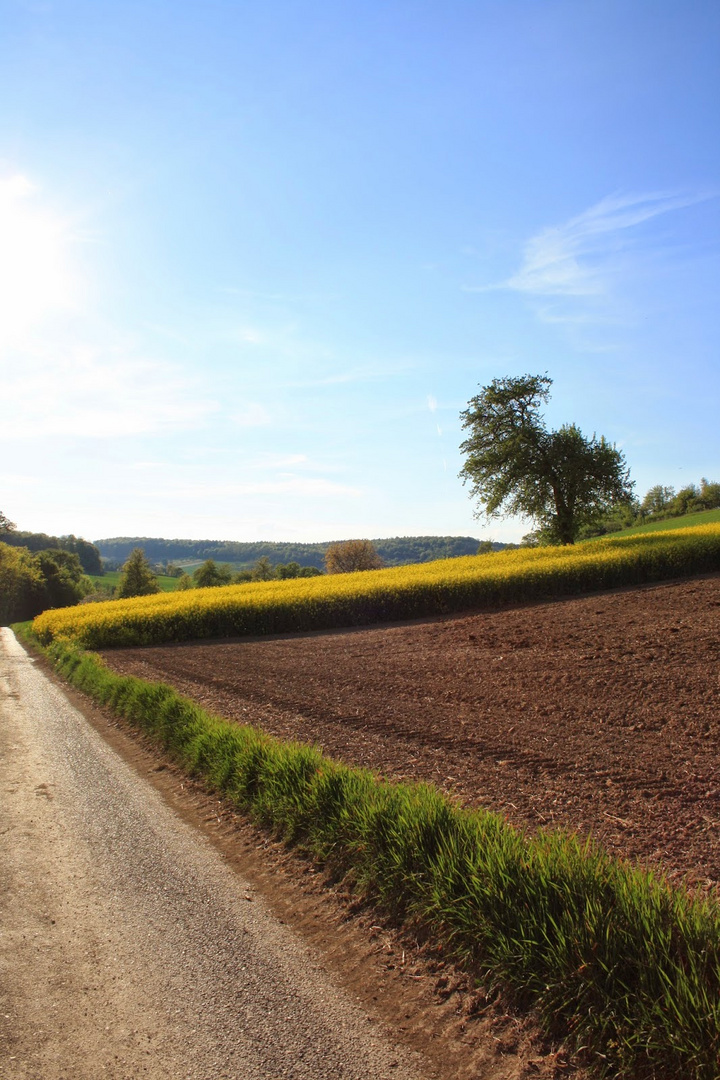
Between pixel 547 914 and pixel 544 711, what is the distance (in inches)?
210

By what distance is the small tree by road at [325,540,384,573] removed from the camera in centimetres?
8581

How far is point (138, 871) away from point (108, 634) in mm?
20131

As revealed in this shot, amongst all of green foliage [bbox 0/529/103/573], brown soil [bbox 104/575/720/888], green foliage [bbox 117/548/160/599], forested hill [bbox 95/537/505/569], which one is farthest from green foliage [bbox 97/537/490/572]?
brown soil [bbox 104/575/720/888]

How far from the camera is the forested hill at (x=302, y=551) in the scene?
105562mm

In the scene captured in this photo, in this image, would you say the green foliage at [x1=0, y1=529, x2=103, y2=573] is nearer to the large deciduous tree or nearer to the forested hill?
the forested hill

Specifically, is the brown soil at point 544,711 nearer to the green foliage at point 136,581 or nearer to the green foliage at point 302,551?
the green foliage at point 302,551

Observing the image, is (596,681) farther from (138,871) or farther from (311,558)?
(311,558)

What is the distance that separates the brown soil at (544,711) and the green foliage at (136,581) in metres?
61.2

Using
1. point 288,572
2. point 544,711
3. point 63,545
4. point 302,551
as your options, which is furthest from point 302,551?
point 544,711

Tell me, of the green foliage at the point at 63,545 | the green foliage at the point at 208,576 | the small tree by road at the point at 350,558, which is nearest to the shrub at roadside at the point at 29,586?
the green foliage at the point at 208,576

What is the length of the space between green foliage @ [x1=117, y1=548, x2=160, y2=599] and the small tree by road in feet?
72.5

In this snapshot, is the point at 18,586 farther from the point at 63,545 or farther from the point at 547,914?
the point at 547,914

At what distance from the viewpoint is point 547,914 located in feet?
10.6

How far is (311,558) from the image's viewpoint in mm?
140500
